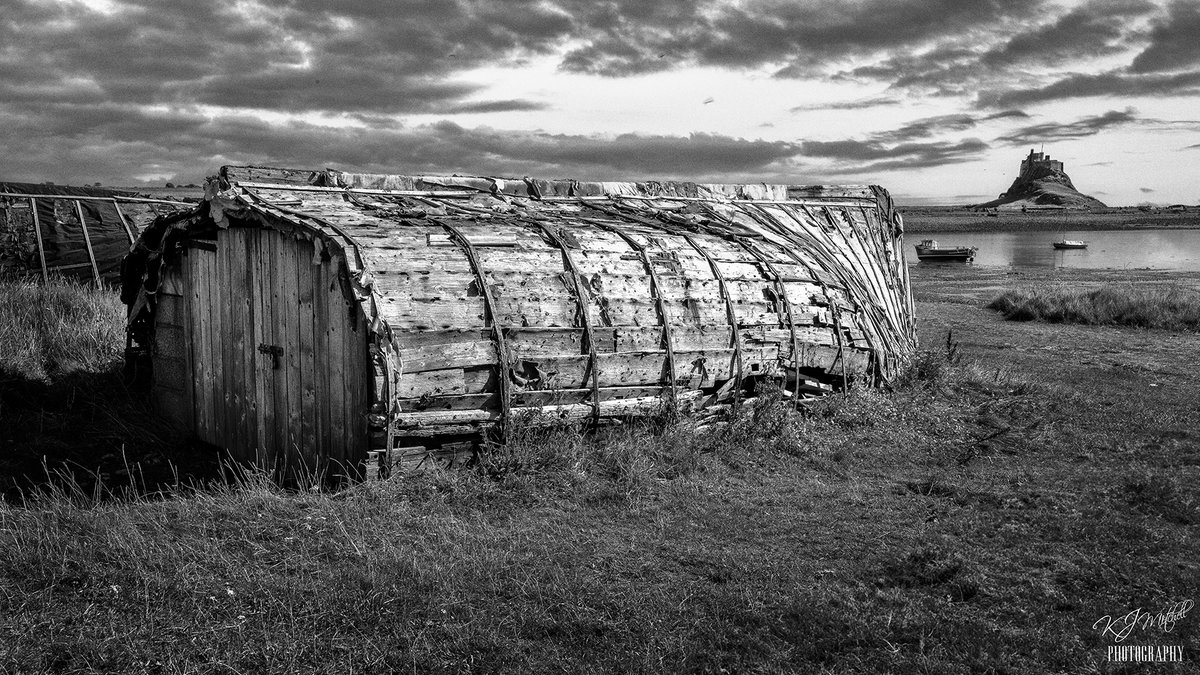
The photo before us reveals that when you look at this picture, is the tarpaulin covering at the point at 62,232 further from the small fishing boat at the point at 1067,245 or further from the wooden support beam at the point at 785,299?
the small fishing boat at the point at 1067,245

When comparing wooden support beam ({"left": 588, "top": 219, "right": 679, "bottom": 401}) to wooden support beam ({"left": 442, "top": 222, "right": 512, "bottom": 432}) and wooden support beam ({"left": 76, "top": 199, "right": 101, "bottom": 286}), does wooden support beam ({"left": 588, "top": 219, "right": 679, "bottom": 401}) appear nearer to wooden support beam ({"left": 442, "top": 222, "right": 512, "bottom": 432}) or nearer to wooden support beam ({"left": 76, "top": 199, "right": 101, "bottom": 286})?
wooden support beam ({"left": 442, "top": 222, "right": 512, "bottom": 432})

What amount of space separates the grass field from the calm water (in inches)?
1490

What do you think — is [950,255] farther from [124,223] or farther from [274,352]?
[274,352]

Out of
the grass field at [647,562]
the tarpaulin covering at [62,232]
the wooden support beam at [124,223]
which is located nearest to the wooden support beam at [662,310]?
the grass field at [647,562]

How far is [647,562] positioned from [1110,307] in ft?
60.3

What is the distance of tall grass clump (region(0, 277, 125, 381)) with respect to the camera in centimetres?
1074

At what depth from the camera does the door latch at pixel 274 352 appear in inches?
314

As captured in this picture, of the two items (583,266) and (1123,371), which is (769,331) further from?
(1123,371)

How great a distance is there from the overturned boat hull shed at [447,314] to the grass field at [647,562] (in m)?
0.55

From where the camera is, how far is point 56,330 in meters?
11.9

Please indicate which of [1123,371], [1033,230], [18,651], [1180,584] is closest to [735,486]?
[1180,584]

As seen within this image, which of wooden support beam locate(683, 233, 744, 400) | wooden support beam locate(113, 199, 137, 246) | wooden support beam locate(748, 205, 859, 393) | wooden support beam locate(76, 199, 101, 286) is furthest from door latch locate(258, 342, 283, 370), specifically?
wooden support beam locate(113, 199, 137, 246)

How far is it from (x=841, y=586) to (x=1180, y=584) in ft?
7.16

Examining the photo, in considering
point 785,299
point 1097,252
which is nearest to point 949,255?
point 1097,252
